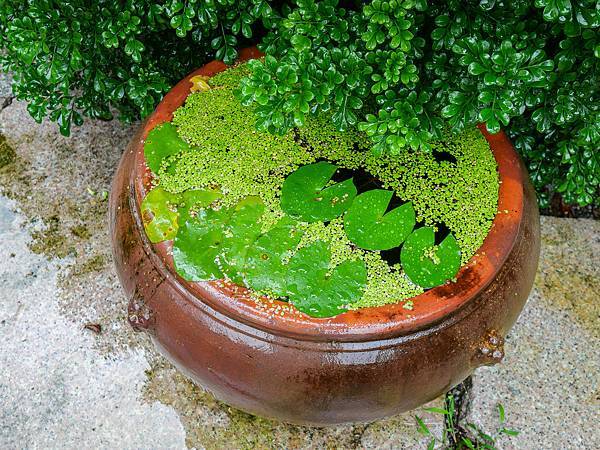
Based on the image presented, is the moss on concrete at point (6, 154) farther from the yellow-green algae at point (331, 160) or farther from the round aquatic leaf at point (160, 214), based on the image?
the round aquatic leaf at point (160, 214)

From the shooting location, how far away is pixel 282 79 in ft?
4.53

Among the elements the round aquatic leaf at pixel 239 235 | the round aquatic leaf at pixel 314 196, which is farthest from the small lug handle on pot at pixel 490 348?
the round aquatic leaf at pixel 239 235

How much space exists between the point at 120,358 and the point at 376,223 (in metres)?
1.02

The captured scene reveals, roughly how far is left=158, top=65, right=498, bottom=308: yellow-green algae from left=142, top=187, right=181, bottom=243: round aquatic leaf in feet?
0.10

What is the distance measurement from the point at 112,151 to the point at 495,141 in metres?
1.47

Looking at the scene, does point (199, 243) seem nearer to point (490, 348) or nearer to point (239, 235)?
point (239, 235)

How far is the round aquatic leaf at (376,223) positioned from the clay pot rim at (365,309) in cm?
16

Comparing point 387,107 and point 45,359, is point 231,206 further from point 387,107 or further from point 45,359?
point 45,359

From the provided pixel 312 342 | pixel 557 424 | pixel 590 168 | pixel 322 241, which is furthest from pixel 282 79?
pixel 557 424

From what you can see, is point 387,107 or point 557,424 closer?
point 387,107

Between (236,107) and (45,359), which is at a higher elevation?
(236,107)

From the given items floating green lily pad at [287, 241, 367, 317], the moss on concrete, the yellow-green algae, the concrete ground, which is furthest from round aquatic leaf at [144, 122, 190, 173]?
the moss on concrete

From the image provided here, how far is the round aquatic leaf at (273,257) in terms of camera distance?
132 cm

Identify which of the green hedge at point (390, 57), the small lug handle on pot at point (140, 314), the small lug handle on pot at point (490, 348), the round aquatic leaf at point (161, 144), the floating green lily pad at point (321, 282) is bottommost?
the small lug handle on pot at point (140, 314)
